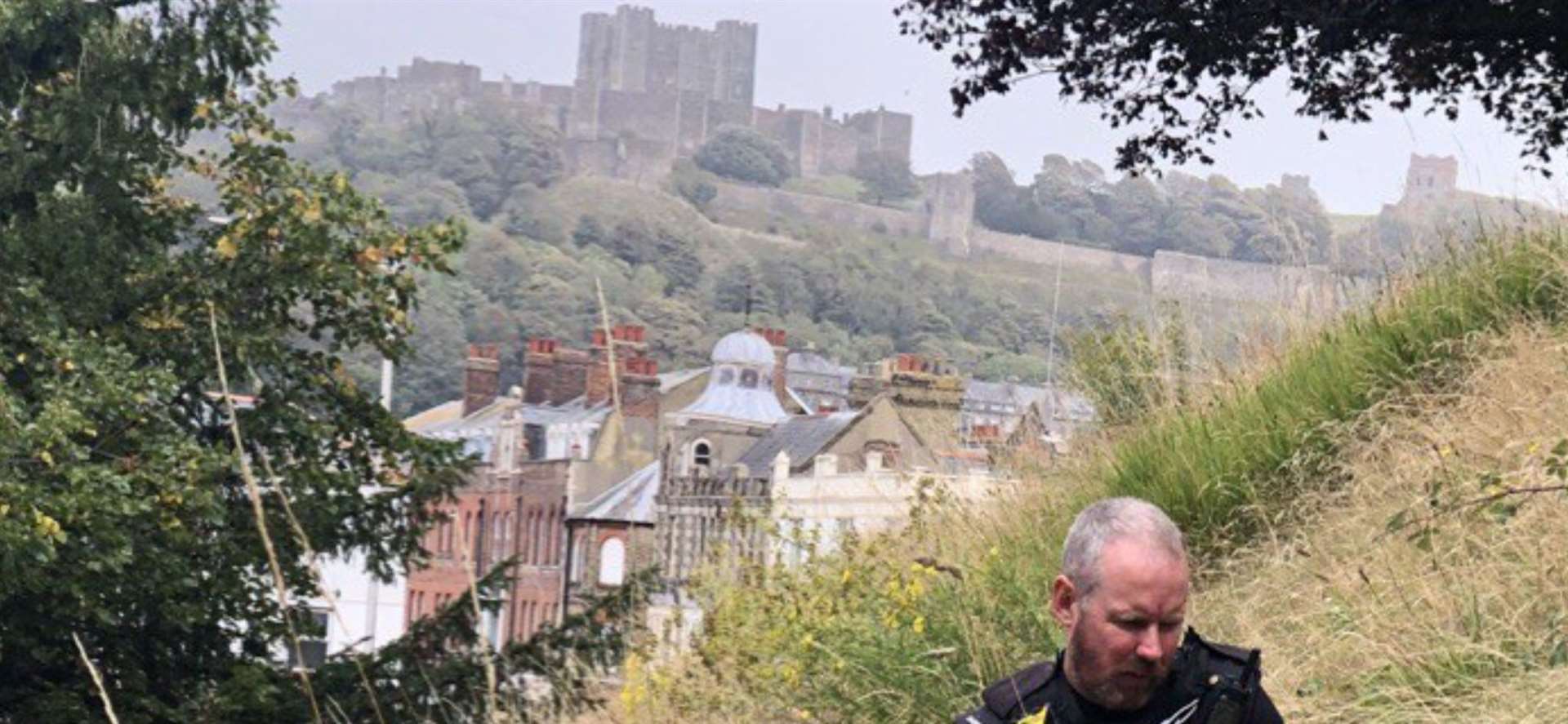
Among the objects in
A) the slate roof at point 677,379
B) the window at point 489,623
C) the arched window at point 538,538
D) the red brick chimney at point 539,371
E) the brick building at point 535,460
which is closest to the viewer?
the window at point 489,623

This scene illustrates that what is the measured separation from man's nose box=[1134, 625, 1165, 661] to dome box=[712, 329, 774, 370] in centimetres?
6764

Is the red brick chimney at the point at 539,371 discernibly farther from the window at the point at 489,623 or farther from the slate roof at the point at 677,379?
the window at the point at 489,623

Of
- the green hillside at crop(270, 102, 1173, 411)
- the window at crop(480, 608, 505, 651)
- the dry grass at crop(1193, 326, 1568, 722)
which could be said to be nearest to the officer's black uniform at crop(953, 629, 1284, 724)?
the window at crop(480, 608, 505, 651)

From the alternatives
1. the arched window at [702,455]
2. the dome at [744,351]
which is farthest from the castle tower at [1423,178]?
the dome at [744,351]

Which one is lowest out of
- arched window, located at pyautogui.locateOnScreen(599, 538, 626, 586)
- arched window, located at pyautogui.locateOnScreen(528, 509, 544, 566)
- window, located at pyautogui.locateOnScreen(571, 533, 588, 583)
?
arched window, located at pyautogui.locateOnScreen(528, 509, 544, 566)

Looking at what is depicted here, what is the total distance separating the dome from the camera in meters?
72.0

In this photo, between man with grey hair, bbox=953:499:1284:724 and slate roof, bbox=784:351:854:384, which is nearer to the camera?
man with grey hair, bbox=953:499:1284:724

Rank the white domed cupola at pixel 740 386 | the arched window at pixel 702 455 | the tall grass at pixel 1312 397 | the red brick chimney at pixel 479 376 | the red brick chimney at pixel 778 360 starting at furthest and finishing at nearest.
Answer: the red brick chimney at pixel 479 376 < the red brick chimney at pixel 778 360 < the white domed cupola at pixel 740 386 < the arched window at pixel 702 455 < the tall grass at pixel 1312 397

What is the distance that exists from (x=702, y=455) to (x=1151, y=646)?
4970cm

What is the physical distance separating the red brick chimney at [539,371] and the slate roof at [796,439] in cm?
1492

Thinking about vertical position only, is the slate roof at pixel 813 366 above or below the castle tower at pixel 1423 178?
below

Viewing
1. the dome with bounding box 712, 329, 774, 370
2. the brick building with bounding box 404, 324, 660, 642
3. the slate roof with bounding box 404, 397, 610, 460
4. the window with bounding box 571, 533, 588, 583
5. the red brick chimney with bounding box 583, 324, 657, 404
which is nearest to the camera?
the red brick chimney with bounding box 583, 324, 657, 404

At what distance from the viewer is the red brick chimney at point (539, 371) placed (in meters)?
74.1

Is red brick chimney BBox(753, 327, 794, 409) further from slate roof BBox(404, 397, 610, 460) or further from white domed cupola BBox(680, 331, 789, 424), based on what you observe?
slate roof BBox(404, 397, 610, 460)
